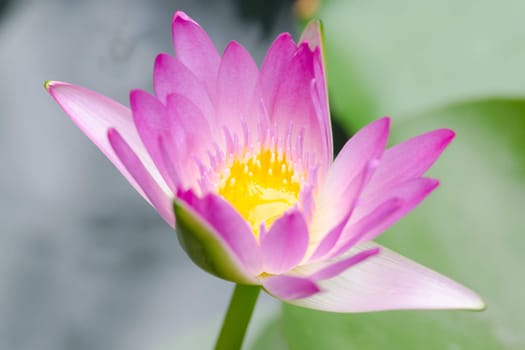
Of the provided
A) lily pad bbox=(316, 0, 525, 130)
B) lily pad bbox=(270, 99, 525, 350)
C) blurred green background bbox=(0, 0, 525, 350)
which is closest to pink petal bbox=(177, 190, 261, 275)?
lily pad bbox=(270, 99, 525, 350)

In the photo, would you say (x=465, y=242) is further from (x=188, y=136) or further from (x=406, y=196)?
(x=188, y=136)

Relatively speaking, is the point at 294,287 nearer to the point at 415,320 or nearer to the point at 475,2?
the point at 415,320

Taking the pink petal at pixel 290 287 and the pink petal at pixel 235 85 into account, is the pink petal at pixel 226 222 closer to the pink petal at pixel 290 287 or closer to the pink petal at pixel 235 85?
the pink petal at pixel 290 287

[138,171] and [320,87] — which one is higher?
[320,87]

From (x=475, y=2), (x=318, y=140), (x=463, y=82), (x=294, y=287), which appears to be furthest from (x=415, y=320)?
(x=475, y=2)

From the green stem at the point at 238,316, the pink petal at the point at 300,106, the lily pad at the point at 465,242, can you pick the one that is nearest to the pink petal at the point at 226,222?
the green stem at the point at 238,316

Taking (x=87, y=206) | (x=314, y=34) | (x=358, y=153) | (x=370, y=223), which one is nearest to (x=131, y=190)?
(x=87, y=206)
